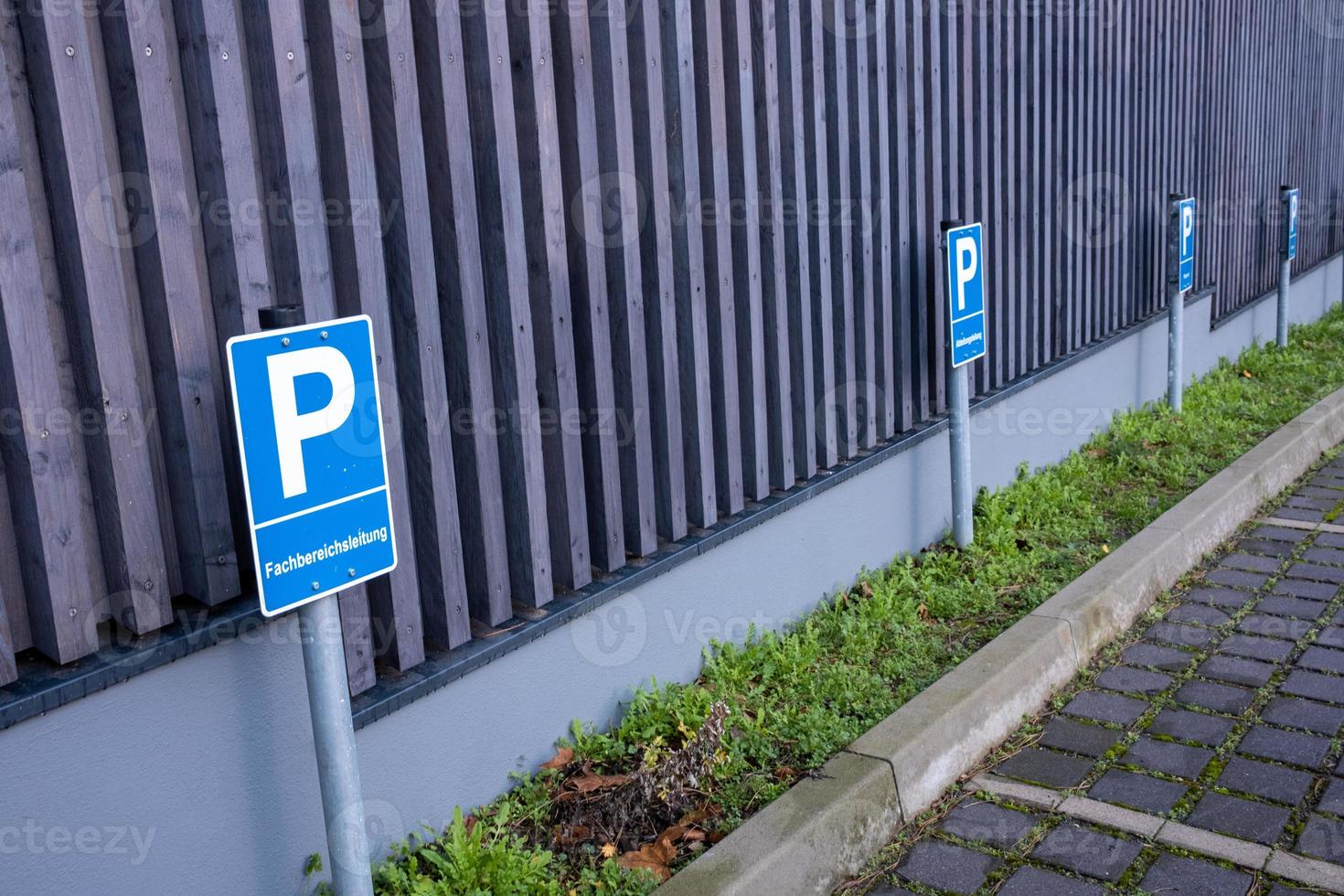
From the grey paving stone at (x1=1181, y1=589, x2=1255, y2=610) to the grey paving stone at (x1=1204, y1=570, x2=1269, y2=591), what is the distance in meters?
0.08

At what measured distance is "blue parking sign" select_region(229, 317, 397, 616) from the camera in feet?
7.91

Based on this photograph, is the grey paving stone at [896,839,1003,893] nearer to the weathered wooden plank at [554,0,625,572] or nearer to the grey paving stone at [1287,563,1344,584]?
the weathered wooden plank at [554,0,625,572]

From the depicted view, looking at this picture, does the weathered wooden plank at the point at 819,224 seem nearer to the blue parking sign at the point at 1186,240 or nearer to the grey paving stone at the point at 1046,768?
the grey paving stone at the point at 1046,768

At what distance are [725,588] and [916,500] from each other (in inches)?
65.2

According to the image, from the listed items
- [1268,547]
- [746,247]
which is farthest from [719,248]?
[1268,547]

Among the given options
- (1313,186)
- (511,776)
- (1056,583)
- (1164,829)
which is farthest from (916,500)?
(1313,186)

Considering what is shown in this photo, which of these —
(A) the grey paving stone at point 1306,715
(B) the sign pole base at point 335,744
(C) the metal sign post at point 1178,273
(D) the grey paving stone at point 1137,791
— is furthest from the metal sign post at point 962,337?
(B) the sign pole base at point 335,744

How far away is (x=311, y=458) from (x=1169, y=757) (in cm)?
317

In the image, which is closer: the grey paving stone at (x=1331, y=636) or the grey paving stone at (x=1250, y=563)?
the grey paving stone at (x=1331, y=636)

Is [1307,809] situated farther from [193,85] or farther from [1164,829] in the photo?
[193,85]

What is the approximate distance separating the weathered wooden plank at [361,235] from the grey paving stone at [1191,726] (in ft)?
8.92

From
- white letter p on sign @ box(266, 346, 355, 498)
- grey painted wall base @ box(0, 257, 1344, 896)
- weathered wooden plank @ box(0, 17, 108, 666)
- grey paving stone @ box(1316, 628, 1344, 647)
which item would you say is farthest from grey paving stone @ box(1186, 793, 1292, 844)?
weathered wooden plank @ box(0, 17, 108, 666)

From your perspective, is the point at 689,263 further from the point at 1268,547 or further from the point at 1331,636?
the point at 1268,547

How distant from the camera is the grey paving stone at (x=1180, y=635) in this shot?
17.2 feet
